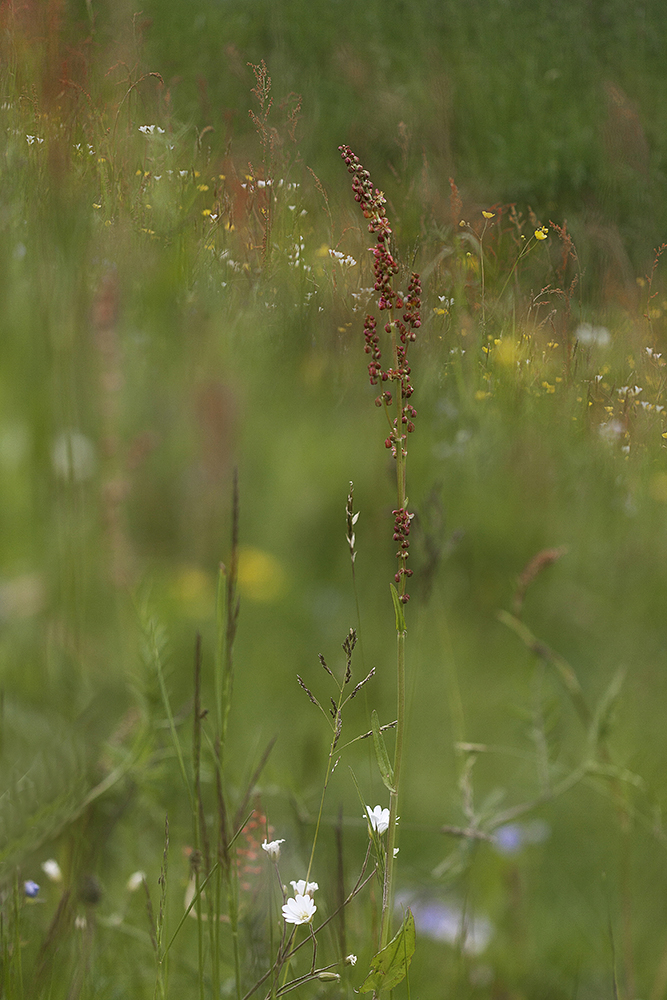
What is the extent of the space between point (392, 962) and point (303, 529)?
3.73 feet

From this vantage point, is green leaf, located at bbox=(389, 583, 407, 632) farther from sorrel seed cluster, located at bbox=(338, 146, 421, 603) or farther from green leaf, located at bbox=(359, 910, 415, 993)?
green leaf, located at bbox=(359, 910, 415, 993)

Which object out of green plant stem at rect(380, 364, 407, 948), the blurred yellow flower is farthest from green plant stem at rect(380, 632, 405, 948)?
the blurred yellow flower

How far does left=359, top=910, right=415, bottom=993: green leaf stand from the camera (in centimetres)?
46

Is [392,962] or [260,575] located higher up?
[260,575]

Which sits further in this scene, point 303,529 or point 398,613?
point 303,529

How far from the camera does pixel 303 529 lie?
158 cm

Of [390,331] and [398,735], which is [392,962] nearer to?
[398,735]

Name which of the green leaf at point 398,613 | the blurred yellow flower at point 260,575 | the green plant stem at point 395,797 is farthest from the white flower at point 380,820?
the blurred yellow flower at point 260,575

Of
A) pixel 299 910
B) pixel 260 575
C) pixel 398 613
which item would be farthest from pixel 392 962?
pixel 260 575

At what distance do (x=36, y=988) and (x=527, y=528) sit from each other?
1.08 m

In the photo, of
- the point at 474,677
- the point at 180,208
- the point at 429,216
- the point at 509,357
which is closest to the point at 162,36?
the point at 180,208

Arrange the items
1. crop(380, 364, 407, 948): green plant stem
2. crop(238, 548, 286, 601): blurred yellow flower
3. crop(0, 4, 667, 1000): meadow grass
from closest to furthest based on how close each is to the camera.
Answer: crop(380, 364, 407, 948): green plant stem < crop(0, 4, 667, 1000): meadow grass < crop(238, 548, 286, 601): blurred yellow flower

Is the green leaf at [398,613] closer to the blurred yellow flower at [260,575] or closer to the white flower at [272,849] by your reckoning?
the white flower at [272,849]

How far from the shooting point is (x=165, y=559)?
4.90 ft
